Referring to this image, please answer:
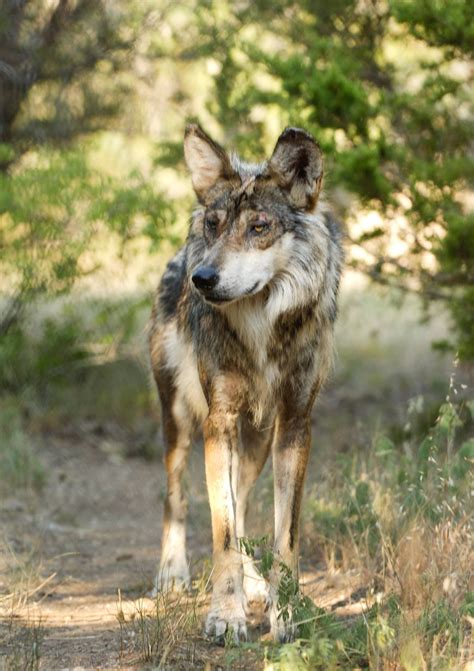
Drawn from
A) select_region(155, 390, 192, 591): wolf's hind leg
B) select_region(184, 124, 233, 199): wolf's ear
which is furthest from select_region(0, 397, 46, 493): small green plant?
select_region(184, 124, 233, 199): wolf's ear

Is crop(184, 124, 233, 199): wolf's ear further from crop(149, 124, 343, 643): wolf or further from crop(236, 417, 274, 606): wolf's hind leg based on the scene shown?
crop(236, 417, 274, 606): wolf's hind leg

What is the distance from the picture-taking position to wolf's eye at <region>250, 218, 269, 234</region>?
16.2 feet

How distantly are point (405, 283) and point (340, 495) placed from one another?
9.92 feet

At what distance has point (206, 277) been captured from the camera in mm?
→ 4738

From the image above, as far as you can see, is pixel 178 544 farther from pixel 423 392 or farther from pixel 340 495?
pixel 423 392

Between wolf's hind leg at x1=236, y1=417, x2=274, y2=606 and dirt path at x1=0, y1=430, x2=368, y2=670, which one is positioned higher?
wolf's hind leg at x1=236, y1=417, x2=274, y2=606

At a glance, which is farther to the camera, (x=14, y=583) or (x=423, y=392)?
(x=423, y=392)

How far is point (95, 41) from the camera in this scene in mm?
11273

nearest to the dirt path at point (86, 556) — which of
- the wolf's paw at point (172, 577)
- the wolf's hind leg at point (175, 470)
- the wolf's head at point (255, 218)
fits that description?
the wolf's paw at point (172, 577)

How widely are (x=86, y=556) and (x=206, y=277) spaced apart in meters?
3.04

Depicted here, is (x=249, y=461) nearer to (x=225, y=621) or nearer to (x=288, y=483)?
(x=288, y=483)

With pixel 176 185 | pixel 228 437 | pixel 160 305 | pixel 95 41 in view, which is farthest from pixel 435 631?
pixel 176 185

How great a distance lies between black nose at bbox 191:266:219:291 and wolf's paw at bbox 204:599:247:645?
151 centimetres

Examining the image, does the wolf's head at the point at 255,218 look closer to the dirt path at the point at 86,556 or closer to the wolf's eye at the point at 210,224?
the wolf's eye at the point at 210,224
